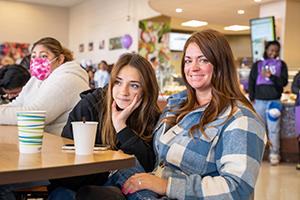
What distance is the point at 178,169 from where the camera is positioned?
61.1 inches

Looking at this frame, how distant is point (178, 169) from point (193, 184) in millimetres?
140

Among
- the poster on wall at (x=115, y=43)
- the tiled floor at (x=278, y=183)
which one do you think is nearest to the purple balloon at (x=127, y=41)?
the poster on wall at (x=115, y=43)

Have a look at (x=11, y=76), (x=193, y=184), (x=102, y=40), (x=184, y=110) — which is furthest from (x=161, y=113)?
(x=102, y=40)

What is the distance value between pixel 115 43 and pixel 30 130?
9.55 metres

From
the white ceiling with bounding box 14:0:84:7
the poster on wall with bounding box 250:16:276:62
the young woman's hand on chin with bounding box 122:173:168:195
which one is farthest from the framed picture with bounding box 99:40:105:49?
the young woman's hand on chin with bounding box 122:173:168:195

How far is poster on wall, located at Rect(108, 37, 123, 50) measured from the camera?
34.5 feet

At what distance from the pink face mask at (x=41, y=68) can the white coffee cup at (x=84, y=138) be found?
1283 millimetres

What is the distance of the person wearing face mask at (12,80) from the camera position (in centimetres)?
300

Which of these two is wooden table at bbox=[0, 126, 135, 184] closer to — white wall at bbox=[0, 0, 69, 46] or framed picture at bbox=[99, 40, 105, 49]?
framed picture at bbox=[99, 40, 105, 49]

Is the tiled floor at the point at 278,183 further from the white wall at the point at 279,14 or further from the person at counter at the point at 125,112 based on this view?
the white wall at the point at 279,14

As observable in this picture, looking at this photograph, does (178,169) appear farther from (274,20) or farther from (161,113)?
(274,20)

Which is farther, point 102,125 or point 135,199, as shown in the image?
point 102,125

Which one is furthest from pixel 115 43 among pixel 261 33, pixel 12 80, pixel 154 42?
pixel 12 80

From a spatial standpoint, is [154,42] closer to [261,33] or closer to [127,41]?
[127,41]
